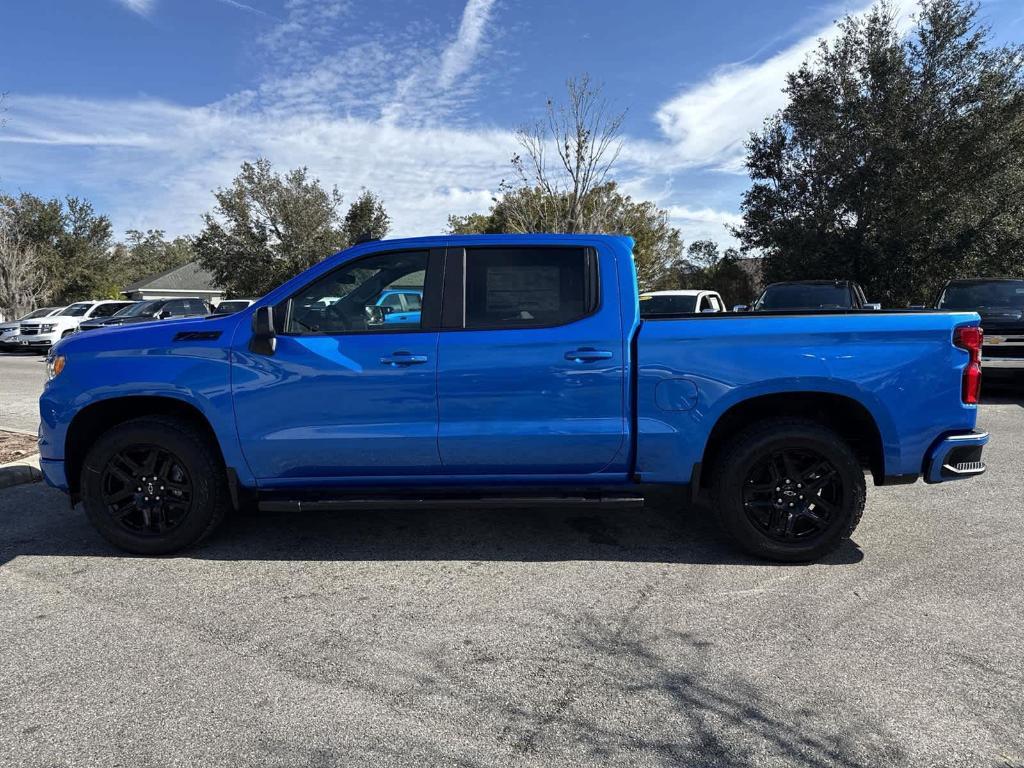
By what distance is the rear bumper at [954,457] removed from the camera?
396 cm

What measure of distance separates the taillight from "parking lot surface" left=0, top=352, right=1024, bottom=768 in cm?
102

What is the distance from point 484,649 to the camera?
313 centimetres

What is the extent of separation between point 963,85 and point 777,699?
23.6 meters

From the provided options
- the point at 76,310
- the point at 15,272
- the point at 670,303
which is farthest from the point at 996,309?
the point at 15,272

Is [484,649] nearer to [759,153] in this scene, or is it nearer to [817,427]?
[817,427]

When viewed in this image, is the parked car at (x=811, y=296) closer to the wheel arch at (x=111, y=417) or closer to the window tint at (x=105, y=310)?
the wheel arch at (x=111, y=417)

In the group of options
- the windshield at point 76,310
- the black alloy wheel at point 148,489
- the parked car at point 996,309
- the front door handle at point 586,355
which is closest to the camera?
the front door handle at point 586,355

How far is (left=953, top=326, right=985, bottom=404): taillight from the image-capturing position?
389cm

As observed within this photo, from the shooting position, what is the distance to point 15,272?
3678 centimetres

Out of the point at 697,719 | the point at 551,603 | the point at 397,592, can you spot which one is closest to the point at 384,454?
the point at 397,592

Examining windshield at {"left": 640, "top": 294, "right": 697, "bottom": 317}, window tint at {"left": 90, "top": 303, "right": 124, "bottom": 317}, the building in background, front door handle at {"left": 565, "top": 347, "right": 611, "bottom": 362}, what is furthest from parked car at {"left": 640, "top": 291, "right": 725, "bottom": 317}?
the building in background

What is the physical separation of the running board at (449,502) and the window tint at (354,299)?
3.36ft

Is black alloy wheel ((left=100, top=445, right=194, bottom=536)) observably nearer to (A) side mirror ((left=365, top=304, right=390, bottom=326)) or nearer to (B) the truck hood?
(B) the truck hood

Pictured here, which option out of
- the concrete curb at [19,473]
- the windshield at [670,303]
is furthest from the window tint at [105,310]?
the concrete curb at [19,473]
